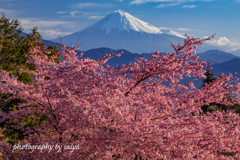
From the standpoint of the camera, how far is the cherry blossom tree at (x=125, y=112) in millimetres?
5559

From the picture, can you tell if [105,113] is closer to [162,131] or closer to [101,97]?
[101,97]

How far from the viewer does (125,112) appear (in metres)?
5.61

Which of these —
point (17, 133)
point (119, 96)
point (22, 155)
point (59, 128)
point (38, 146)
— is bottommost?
point (17, 133)

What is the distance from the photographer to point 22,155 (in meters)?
7.44

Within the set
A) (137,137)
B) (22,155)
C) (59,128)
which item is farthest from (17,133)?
(137,137)

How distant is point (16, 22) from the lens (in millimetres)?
45312

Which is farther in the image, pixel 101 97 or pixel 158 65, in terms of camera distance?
pixel 158 65

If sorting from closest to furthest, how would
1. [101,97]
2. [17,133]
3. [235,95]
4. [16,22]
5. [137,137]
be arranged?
[137,137] < [101,97] < [235,95] < [17,133] < [16,22]

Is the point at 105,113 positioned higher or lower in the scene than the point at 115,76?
lower

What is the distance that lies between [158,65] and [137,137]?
2.37m

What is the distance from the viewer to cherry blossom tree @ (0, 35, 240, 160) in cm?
556

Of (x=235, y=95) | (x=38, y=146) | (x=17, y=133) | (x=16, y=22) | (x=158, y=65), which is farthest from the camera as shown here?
(x=16, y=22)

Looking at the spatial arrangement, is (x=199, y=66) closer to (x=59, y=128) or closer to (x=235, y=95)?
(x=235, y=95)

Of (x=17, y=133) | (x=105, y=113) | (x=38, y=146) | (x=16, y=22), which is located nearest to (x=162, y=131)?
(x=105, y=113)
